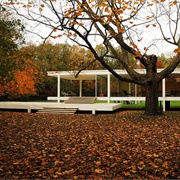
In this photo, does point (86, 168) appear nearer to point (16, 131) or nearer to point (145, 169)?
point (145, 169)

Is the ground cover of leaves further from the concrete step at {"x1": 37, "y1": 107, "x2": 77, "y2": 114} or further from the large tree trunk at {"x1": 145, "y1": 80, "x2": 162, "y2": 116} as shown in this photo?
the concrete step at {"x1": 37, "y1": 107, "x2": 77, "y2": 114}

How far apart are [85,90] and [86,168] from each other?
1104 inches

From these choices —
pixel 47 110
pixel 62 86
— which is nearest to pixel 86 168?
pixel 47 110

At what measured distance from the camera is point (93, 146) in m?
6.59

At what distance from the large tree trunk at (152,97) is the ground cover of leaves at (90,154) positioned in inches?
167

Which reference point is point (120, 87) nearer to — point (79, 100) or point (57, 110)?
point (79, 100)

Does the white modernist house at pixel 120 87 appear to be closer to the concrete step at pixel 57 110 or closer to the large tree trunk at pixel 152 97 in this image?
the concrete step at pixel 57 110

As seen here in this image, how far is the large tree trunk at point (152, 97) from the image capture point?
12984mm

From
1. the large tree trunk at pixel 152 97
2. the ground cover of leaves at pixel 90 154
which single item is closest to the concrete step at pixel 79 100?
the large tree trunk at pixel 152 97

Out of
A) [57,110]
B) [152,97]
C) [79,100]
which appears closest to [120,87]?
[79,100]

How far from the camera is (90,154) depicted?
5688mm

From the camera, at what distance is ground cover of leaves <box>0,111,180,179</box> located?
14.2 feet

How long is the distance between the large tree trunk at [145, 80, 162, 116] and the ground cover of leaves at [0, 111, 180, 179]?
13.9ft

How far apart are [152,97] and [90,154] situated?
813cm
